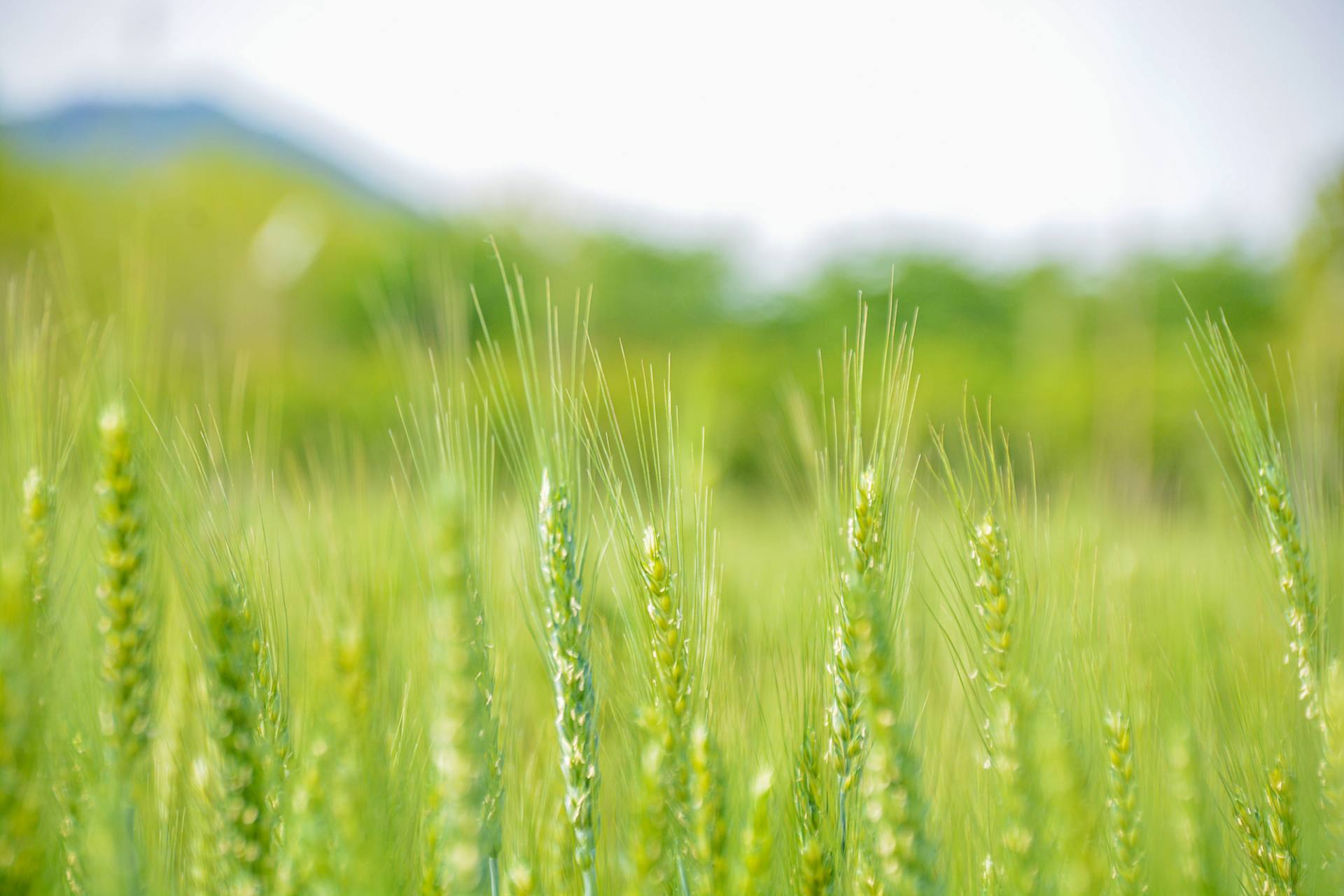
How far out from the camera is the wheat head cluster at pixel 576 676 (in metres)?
1.09

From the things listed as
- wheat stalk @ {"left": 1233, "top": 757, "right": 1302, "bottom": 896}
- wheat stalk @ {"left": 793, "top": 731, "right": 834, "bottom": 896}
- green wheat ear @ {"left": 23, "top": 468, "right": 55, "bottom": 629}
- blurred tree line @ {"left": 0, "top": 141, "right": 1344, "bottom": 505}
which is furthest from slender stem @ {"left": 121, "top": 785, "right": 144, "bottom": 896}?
blurred tree line @ {"left": 0, "top": 141, "right": 1344, "bottom": 505}

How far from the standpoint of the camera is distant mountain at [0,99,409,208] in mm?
1476

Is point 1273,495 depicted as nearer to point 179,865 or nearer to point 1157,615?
point 1157,615

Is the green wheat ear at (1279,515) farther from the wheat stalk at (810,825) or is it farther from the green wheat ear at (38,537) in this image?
the green wheat ear at (38,537)

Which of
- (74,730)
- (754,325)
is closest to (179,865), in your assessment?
(74,730)

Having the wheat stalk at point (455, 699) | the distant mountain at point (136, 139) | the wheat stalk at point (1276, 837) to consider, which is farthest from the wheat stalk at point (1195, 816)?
the distant mountain at point (136, 139)

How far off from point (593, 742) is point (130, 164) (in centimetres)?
135

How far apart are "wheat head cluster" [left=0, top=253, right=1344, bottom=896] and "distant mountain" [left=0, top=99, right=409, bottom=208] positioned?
0.36 m

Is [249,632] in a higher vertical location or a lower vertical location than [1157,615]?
higher

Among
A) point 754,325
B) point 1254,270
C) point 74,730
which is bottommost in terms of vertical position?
point 74,730

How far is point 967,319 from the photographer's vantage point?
52.0 feet

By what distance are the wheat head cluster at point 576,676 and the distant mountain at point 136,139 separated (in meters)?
0.36

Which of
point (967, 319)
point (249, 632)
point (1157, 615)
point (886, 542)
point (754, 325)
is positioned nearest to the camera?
point (249, 632)

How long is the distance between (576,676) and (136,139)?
122 centimetres
